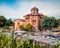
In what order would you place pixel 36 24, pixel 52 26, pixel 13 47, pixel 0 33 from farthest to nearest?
pixel 36 24 → pixel 52 26 → pixel 0 33 → pixel 13 47

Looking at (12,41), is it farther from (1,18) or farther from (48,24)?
(1,18)

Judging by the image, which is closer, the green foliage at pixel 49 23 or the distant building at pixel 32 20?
the green foliage at pixel 49 23

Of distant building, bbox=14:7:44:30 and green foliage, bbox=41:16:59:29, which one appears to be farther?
distant building, bbox=14:7:44:30

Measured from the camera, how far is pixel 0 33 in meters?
3.51

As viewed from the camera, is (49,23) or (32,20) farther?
(32,20)

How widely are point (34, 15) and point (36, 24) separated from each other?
197 cm

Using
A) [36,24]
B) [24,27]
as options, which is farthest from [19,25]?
[36,24]

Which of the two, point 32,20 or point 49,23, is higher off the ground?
point 32,20

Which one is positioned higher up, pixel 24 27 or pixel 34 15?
pixel 34 15

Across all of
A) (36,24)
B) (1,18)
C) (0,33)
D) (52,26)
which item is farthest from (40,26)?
(0,33)

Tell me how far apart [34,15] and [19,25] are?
4.95 metres

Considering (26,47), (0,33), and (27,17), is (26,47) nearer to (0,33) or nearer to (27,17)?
(0,33)

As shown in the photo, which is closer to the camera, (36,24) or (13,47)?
(13,47)

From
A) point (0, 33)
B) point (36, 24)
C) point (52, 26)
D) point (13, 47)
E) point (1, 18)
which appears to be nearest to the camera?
point (13, 47)
